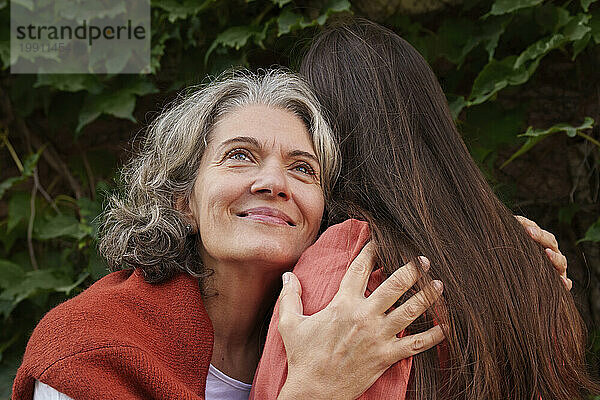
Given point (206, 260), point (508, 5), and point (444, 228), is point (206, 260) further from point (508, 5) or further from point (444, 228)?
point (508, 5)

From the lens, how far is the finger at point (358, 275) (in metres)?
1.29

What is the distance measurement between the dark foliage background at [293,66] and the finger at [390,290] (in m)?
1.00

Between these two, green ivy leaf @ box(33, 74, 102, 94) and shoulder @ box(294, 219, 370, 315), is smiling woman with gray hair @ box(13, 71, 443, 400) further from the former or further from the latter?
green ivy leaf @ box(33, 74, 102, 94)

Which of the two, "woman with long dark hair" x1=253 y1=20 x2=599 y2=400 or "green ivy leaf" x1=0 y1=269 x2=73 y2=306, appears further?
"green ivy leaf" x1=0 y1=269 x2=73 y2=306

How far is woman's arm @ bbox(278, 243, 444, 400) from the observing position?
123 centimetres

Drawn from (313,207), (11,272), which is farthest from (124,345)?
(11,272)

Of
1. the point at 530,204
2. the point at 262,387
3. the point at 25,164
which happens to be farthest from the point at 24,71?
the point at 530,204

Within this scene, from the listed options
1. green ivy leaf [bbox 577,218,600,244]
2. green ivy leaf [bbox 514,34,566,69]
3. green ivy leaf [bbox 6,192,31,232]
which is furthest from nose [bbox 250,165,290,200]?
green ivy leaf [bbox 6,192,31,232]

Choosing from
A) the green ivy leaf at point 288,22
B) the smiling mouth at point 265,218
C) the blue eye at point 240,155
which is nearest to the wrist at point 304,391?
the smiling mouth at point 265,218

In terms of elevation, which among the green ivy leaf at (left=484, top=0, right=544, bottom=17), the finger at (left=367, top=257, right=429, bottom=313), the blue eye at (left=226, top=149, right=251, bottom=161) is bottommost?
the finger at (left=367, top=257, right=429, bottom=313)

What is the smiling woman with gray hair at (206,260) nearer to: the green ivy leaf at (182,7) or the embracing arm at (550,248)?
the embracing arm at (550,248)

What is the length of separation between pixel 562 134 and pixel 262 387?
5.35 feet

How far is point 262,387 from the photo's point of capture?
4.28 ft

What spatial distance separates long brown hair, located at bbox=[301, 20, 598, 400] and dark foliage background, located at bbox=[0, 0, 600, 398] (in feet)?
1.72
